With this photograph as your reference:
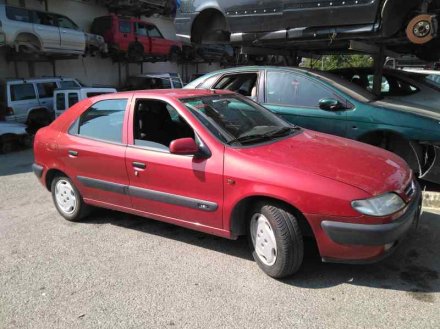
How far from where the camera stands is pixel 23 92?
12969 millimetres

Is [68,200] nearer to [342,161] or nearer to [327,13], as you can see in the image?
[342,161]

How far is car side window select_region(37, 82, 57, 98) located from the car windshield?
10683mm

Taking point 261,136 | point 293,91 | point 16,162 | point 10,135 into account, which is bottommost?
point 16,162

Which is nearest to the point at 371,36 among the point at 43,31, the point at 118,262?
the point at 118,262

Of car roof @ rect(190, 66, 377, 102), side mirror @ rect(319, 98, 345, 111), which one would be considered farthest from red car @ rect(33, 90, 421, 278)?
car roof @ rect(190, 66, 377, 102)

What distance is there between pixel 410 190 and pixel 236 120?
1608 mm

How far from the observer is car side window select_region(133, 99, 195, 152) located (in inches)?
162

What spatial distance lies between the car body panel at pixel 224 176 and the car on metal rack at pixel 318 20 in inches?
74.4

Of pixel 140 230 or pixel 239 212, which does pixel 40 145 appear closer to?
pixel 140 230

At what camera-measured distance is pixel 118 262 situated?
3.84 meters

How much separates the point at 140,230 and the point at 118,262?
77cm

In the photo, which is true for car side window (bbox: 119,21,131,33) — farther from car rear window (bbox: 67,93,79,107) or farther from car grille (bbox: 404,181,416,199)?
car grille (bbox: 404,181,416,199)

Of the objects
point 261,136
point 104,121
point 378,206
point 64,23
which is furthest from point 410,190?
point 64,23

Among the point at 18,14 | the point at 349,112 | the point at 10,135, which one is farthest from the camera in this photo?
the point at 18,14
